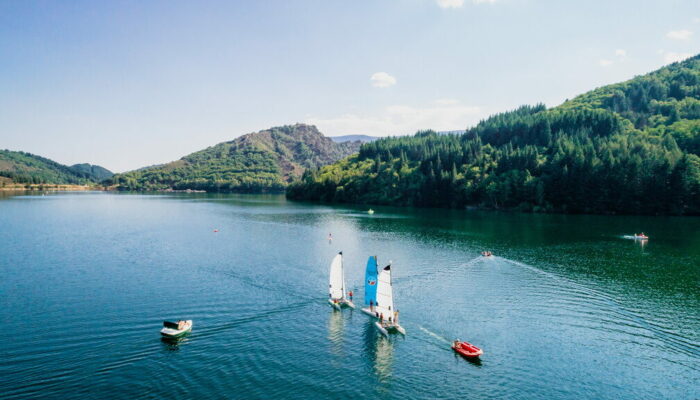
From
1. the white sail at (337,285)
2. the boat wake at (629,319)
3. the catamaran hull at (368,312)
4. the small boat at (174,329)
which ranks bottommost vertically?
the boat wake at (629,319)

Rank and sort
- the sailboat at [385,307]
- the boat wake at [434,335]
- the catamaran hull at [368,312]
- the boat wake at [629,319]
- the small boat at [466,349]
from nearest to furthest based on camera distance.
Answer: the small boat at [466,349] < the boat wake at [629,319] < the boat wake at [434,335] < the sailboat at [385,307] < the catamaran hull at [368,312]

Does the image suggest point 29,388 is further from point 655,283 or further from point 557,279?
point 655,283

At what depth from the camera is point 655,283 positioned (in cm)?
5925

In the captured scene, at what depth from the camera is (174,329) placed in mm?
38438

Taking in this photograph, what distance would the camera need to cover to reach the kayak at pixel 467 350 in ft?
116

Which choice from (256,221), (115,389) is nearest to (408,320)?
(115,389)

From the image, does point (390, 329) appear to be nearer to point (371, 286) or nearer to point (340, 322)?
point (340, 322)

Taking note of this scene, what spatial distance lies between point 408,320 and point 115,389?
1097 inches

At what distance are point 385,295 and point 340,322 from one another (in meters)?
5.95

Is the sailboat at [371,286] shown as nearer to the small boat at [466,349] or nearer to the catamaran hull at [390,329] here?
the catamaran hull at [390,329]

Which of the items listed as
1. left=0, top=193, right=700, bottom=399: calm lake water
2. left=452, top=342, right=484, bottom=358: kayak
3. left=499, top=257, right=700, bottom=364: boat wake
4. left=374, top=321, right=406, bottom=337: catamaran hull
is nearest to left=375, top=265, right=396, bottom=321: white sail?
left=374, top=321, right=406, bottom=337: catamaran hull

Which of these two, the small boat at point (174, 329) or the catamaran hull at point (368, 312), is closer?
the small boat at point (174, 329)

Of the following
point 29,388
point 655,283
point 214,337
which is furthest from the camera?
point 655,283

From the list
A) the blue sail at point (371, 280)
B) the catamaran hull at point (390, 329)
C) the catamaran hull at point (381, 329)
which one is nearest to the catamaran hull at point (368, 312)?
the blue sail at point (371, 280)
